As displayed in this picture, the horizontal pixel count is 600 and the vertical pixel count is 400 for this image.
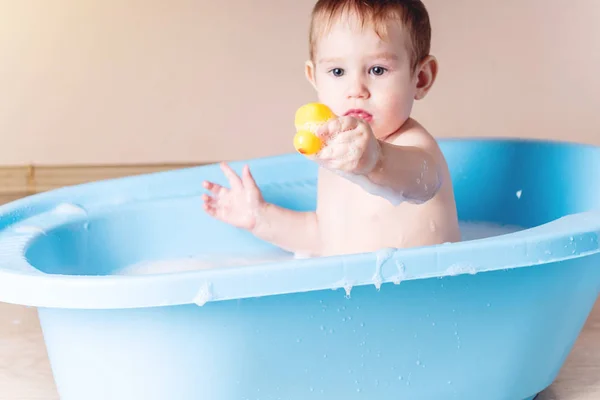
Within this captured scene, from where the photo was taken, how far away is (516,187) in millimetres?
1477

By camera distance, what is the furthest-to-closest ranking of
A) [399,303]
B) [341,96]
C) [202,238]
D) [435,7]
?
1. [435,7]
2. [202,238]
3. [341,96]
4. [399,303]

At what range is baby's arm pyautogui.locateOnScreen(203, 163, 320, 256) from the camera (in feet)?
4.20

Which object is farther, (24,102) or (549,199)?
(24,102)

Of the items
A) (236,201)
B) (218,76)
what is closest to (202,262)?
(236,201)

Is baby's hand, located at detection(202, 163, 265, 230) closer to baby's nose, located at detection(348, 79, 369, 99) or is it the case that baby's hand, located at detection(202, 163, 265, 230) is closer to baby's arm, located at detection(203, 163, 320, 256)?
baby's arm, located at detection(203, 163, 320, 256)

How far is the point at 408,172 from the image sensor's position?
3.06 feet

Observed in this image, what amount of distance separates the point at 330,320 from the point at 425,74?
0.41m

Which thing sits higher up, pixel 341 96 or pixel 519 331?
pixel 341 96

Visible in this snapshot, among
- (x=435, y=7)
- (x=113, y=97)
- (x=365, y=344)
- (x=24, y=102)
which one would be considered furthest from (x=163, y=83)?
(x=365, y=344)

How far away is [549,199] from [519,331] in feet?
1.65

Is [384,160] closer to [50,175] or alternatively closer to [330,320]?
[330,320]

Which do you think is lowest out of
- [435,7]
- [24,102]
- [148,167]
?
[148,167]

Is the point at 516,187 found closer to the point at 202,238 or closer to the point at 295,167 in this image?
the point at 295,167

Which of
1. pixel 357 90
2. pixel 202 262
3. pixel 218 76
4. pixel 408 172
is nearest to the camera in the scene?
pixel 408 172
